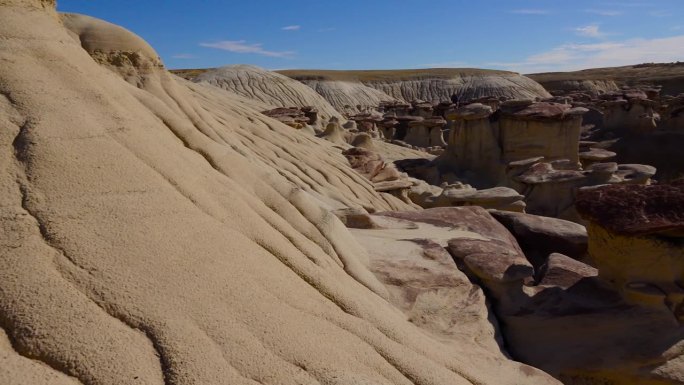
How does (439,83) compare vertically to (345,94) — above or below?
above

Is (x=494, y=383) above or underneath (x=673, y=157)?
above

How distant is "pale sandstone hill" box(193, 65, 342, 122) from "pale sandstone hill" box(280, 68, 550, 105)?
1074 centimetres

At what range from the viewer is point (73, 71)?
2.71 m

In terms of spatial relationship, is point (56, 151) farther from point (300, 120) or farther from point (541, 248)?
point (300, 120)

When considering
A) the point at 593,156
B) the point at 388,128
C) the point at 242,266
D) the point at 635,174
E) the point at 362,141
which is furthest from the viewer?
the point at 388,128

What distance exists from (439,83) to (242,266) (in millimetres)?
51276

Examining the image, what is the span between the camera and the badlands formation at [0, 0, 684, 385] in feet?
5.99

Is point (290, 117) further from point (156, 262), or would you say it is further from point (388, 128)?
point (156, 262)

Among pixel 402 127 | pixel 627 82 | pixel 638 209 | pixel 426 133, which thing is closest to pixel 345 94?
pixel 402 127

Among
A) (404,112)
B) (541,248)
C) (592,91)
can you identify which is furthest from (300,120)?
(592,91)

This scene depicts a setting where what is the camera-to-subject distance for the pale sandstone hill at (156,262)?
1.75 metres

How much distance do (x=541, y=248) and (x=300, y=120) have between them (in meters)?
11.1

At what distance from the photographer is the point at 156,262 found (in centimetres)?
207

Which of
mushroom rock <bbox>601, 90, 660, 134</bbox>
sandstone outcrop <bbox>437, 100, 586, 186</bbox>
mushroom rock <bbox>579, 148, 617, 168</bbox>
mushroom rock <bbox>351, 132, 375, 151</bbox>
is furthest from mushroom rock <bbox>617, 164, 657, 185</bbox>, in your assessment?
mushroom rock <bbox>601, 90, 660, 134</bbox>
